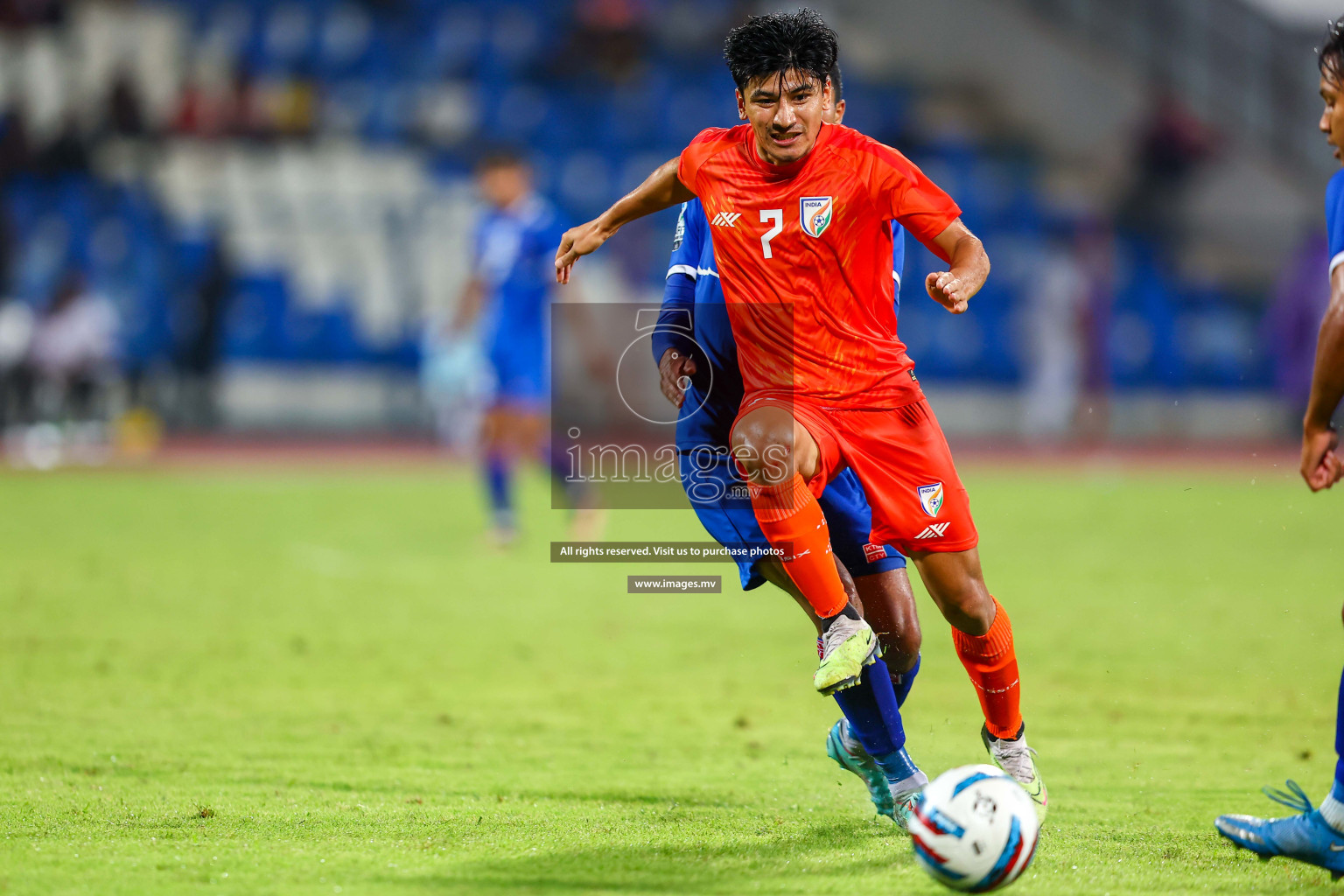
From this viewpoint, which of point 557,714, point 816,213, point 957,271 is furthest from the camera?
point 557,714

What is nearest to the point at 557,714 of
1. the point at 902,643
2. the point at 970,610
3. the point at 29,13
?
the point at 902,643

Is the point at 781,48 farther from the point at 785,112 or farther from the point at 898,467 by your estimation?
the point at 898,467

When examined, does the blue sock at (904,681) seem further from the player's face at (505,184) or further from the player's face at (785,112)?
the player's face at (505,184)

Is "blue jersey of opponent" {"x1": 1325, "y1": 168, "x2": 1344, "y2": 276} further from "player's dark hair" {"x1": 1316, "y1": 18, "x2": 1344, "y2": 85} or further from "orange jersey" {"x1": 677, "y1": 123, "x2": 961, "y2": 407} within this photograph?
"orange jersey" {"x1": 677, "y1": 123, "x2": 961, "y2": 407}

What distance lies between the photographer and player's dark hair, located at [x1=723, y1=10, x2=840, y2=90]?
3936 millimetres

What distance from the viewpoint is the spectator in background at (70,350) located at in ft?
59.1

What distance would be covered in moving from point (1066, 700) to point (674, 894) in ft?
10.5

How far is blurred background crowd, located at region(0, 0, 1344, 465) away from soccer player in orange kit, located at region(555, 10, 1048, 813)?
1486cm

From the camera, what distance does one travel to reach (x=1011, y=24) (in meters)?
24.4

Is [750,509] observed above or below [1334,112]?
below

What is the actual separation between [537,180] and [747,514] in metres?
17.6

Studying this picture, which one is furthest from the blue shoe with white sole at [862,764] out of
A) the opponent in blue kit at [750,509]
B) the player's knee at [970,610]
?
the player's knee at [970,610]

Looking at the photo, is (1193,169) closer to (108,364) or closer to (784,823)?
(108,364)

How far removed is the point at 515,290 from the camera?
10.8m
